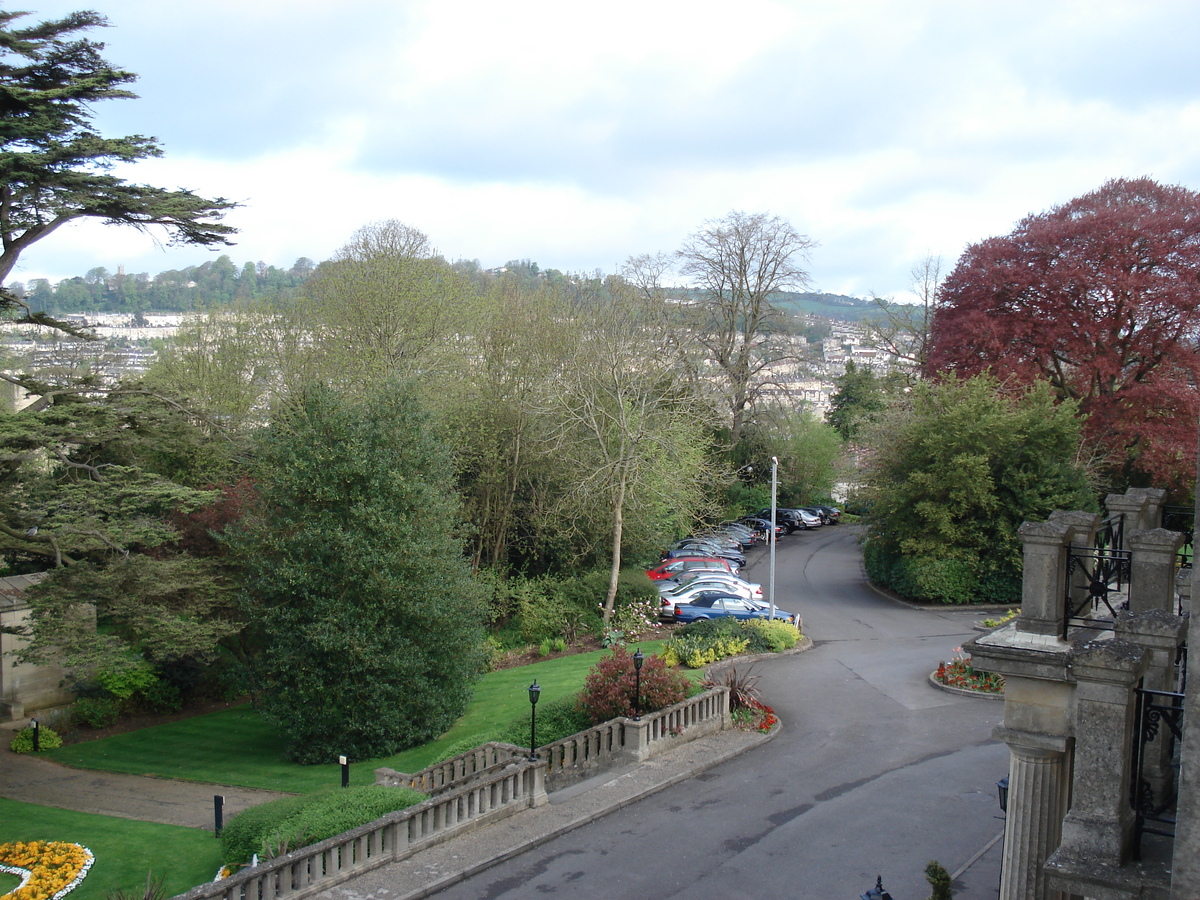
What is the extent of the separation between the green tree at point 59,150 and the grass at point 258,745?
11.2m

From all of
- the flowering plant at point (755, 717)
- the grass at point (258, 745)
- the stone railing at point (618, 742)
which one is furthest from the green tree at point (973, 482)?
the stone railing at point (618, 742)

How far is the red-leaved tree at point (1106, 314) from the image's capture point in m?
31.7

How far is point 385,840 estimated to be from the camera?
12.9m

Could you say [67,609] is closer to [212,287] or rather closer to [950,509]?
[950,509]

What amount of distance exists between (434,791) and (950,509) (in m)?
23.3

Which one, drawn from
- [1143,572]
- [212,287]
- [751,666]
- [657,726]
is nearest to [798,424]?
[751,666]

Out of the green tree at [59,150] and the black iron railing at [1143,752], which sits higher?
the green tree at [59,150]

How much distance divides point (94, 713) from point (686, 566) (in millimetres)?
21202

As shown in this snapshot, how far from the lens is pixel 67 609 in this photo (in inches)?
729

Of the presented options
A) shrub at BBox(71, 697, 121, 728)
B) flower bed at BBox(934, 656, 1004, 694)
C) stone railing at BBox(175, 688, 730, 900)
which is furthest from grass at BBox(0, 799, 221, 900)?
flower bed at BBox(934, 656, 1004, 694)

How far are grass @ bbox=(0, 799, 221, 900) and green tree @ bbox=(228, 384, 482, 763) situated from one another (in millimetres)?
3972

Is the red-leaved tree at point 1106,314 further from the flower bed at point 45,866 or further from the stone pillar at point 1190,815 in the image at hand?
the flower bed at point 45,866

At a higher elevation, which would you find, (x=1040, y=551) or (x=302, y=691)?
(x=1040, y=551)

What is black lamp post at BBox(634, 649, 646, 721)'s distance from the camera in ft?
58.8
